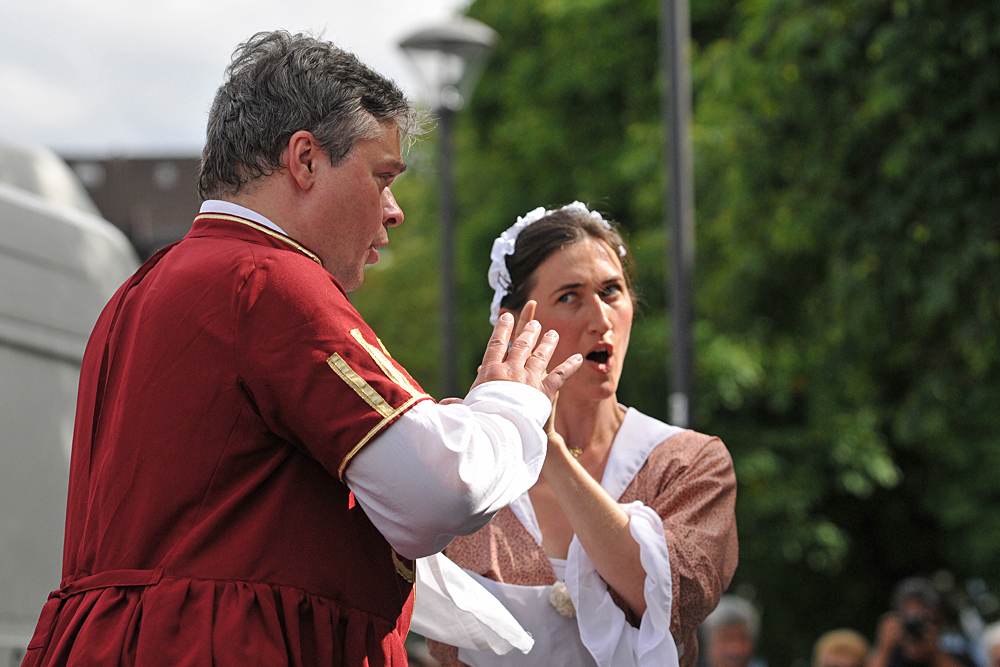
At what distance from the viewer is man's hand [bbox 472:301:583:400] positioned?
200 centimetres

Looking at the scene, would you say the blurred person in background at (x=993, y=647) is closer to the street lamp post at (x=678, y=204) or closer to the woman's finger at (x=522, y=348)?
the street lamp post at (x=678, y=204)

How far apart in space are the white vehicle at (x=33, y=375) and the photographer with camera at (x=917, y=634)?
5.20m

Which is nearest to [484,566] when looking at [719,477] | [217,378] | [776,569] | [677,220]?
[719,477]

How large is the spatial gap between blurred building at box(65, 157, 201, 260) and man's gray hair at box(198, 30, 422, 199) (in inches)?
1637

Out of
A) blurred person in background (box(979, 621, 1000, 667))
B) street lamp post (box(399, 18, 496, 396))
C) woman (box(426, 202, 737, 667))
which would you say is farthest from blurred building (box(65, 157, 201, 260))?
woman (box(426, 202, 737, 667))

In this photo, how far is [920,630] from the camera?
271 inches

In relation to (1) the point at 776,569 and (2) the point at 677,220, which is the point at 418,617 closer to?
(2) the point at 677,220

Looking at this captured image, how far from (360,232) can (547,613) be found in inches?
44.2

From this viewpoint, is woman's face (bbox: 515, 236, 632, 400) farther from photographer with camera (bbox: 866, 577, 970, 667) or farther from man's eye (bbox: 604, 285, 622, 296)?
photographer with camera (bbox: 866, 577, 970, 667)

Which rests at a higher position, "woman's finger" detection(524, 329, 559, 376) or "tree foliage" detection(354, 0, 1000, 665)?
"woman's finger" detection(524, 329, 559, 376)

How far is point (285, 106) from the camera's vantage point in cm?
196

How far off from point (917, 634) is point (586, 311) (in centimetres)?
499

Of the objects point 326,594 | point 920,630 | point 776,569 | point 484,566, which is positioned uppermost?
point 326,594

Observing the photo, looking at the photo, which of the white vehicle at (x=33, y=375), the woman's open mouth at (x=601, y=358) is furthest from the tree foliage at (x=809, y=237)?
the white vehicle at (x=33, y=375)
